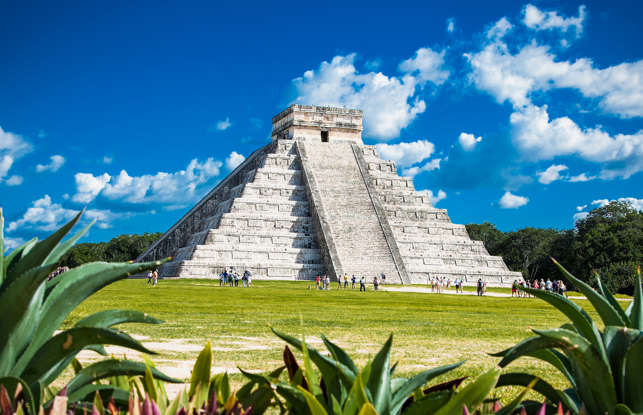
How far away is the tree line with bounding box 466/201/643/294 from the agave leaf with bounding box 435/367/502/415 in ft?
134

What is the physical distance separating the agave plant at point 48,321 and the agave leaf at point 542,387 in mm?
1469

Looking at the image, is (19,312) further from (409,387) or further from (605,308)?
(605,308)

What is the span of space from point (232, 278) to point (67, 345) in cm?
2798

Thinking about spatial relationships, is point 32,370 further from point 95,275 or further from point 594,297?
point 594,297

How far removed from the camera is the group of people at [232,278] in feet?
96.0

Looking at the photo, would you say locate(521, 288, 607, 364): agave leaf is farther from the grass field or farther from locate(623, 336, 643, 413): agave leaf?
the grass field

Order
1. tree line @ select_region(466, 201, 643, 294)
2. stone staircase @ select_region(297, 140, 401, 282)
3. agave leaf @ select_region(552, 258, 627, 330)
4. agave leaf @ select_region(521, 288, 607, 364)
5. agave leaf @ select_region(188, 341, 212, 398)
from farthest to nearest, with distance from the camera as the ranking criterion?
tree line @ select_region(466, 201, 643, 294), stone staircase @ select_region(297, 140, 401, 282), agave leaf @ select_region(552, 258, 627, 330), agave leaf @ select_region(521, 288, 607, 364), agave leaf @ select_region(188, 341, 212, 398)

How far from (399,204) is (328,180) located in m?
4.43

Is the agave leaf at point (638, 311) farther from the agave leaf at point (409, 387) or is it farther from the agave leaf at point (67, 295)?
the agave leaf at point (67, 295)

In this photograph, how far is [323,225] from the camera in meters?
34.7

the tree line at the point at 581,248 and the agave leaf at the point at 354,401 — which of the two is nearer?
the agave leaf at the point at 354,401

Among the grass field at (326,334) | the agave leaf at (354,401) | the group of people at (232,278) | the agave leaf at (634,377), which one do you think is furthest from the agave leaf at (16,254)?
the group of people at (232,278)

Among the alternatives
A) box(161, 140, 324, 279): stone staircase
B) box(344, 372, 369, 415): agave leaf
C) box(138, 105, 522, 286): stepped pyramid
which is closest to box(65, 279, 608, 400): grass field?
box(344, 372, 369, 415): agave leaf

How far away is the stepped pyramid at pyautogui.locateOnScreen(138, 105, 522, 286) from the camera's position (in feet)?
109
